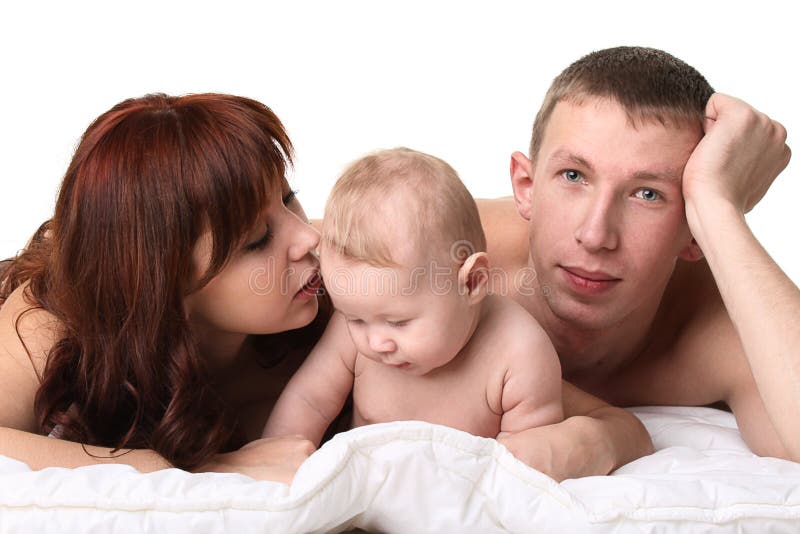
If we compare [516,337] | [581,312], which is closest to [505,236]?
[581,312]

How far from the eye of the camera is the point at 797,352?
7.44 ft

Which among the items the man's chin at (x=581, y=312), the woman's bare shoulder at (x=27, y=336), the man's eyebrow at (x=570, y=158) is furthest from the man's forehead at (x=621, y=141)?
the woman's bare shoulder at (x=27, y=336)

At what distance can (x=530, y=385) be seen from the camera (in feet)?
7.79

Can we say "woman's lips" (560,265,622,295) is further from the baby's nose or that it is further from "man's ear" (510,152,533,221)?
the baby's nose

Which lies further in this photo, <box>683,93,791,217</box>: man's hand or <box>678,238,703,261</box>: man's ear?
<box>678,238,703,261</box>: man's ear

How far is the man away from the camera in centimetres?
233

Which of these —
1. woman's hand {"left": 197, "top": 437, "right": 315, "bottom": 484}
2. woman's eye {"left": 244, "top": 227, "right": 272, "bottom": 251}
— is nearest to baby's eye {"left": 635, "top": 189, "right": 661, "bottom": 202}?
woman's eye {"left": 244, "top": 227, "right": 272, "bottom": 251}

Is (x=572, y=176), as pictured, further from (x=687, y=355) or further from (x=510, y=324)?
(x=687, y=355)

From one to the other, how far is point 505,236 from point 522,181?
25cm

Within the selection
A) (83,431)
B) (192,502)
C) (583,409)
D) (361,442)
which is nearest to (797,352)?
(583,409)

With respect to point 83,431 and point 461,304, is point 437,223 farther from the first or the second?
point 83,431

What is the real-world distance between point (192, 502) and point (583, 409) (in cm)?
108

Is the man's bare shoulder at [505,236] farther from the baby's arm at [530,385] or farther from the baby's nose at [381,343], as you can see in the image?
Result: the baby's nose at [381,343]

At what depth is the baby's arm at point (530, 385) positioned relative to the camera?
7.79 feet
